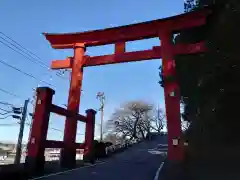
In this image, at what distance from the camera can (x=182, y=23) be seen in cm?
1184

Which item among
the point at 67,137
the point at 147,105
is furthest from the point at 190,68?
the point at 147,105

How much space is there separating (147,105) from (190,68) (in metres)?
41.1

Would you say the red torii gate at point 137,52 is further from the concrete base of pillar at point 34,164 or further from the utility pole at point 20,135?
the utility pole at point 20,135

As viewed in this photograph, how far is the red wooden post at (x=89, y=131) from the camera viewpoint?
13921 millimetres

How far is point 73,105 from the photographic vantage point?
40.5 feet

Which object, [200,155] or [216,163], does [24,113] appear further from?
[216,163]

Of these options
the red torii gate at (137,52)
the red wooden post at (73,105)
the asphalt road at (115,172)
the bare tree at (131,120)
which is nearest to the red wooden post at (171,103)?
the red torii gate at (137,52)

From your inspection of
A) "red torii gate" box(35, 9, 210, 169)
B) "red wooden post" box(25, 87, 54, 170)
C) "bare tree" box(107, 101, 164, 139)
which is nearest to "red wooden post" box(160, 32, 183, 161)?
"red torii gate" box(35, 9, 210, 169)

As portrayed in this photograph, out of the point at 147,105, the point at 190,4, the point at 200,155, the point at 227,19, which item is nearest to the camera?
Result: the point at 227,19

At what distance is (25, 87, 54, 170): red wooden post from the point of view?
9016 millimetres

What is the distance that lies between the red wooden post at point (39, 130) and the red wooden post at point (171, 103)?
17.6ft

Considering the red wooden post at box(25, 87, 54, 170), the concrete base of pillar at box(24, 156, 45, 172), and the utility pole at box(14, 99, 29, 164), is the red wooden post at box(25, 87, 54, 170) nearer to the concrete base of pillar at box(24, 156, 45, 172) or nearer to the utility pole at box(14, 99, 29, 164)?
the concrete base of pillar at box(24, 156, 45, 172)

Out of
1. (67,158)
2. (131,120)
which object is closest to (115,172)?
(67,158)

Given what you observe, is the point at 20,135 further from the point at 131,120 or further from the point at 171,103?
the point at 131,120
